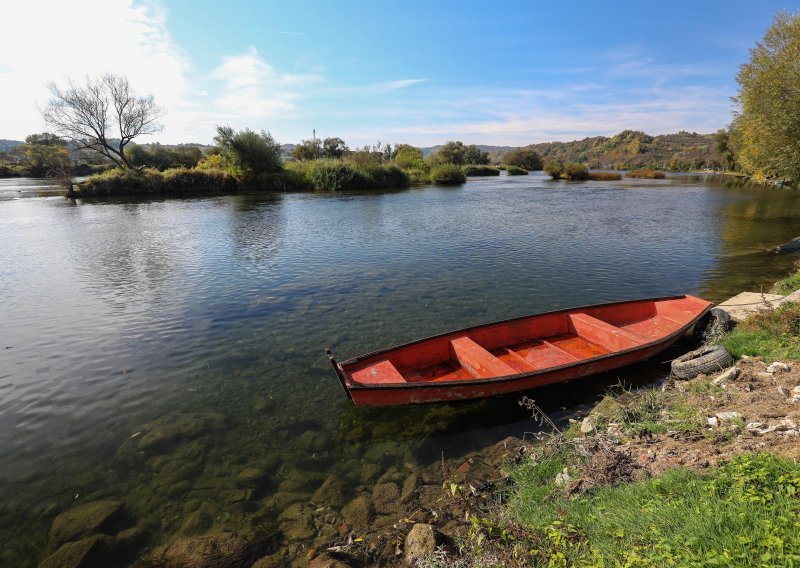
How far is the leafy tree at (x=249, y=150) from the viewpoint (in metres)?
52.6

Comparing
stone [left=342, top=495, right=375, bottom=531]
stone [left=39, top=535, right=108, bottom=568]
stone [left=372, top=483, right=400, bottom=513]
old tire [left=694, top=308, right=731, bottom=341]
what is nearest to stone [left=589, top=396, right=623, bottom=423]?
stone [left=372, top=483, right=400, bottom=513]

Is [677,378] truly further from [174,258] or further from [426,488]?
[174,258]

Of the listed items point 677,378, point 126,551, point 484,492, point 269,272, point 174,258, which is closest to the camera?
point 126,551

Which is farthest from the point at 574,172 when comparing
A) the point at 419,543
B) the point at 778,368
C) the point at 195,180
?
the point at 419,543

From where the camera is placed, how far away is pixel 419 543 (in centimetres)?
476

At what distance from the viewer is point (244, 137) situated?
173ft

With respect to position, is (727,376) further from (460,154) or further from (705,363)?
(460,154)

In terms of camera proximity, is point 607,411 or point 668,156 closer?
point 607,411

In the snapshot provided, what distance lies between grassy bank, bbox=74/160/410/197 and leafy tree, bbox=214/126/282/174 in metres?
1.19

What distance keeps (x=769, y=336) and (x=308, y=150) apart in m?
91.6

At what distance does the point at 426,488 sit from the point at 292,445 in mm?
2701

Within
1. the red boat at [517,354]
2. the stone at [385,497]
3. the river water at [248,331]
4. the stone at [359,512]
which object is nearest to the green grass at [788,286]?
the river water at [248,331]

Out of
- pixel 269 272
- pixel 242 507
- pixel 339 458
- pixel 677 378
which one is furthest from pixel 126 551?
pixel 269 272

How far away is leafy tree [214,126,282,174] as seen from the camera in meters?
52.6
